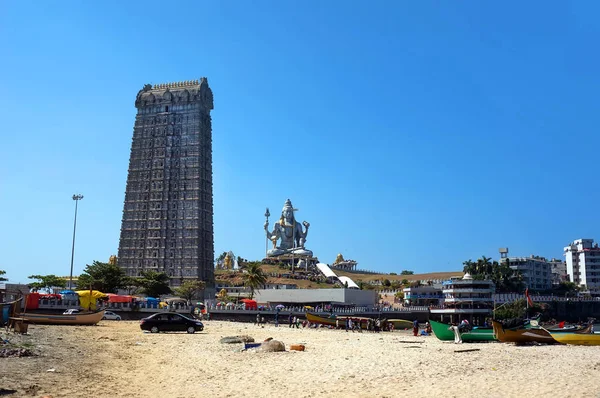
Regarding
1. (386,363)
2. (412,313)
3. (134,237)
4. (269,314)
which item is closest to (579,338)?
(386,363)

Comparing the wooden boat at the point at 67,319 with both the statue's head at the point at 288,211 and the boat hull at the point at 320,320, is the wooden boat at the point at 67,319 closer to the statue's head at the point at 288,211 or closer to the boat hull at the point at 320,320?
the boat hull at the point at 320,320

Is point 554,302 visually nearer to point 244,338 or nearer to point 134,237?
point 134,237

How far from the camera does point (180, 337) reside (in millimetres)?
38438

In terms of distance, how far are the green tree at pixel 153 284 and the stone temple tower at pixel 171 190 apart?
36.6ft

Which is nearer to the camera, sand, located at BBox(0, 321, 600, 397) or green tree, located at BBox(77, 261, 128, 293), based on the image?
sand, located at BBox(0, 321, 600, 397)

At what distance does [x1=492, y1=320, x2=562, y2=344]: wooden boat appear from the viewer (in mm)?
36688

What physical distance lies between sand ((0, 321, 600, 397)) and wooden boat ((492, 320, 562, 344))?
17.6ft

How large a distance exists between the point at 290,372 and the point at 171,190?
8868 cm

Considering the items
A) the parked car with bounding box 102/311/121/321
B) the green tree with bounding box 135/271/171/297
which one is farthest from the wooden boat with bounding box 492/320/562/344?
the green tree with bounding box 135/271/171/297

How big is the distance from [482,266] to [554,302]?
1677 cm

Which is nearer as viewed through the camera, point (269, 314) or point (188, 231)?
point (269, 314)

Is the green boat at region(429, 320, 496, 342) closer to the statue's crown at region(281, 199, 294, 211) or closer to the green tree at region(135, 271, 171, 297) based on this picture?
the green tree at region(135, 271, 171, 297)

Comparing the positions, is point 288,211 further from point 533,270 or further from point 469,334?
point 469,334

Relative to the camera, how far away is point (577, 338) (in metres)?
39.2
